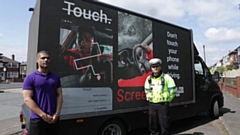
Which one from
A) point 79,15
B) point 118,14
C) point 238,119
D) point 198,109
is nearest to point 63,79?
point 79,15

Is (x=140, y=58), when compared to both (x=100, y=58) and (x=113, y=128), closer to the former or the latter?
(x=100, y=58)

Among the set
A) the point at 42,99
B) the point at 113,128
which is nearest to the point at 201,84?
the point at 113,128

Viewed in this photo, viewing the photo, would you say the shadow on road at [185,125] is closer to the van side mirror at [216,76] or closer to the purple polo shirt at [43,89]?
the van side mirror at [216,76]

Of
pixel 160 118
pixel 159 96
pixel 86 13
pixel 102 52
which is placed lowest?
pixel 160 118

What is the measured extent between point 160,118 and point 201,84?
311cm

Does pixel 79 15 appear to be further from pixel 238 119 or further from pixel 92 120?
pixel 238 119

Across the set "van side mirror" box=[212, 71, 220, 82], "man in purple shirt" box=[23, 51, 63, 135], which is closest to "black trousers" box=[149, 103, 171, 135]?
"man in purple shirt" box=[23, 51, 63, 135]

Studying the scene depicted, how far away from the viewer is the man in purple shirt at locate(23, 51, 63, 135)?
2.66 metres

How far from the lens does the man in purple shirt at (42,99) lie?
8.74 feet

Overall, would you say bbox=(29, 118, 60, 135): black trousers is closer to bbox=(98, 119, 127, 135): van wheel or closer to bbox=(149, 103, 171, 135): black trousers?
bbox=(98, 119, 127, 135): van wheel

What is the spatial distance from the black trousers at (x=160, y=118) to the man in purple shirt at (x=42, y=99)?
2.10 m

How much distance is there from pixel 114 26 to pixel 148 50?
1.09 m

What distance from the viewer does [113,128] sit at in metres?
4.28

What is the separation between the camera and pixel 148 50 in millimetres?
4918
